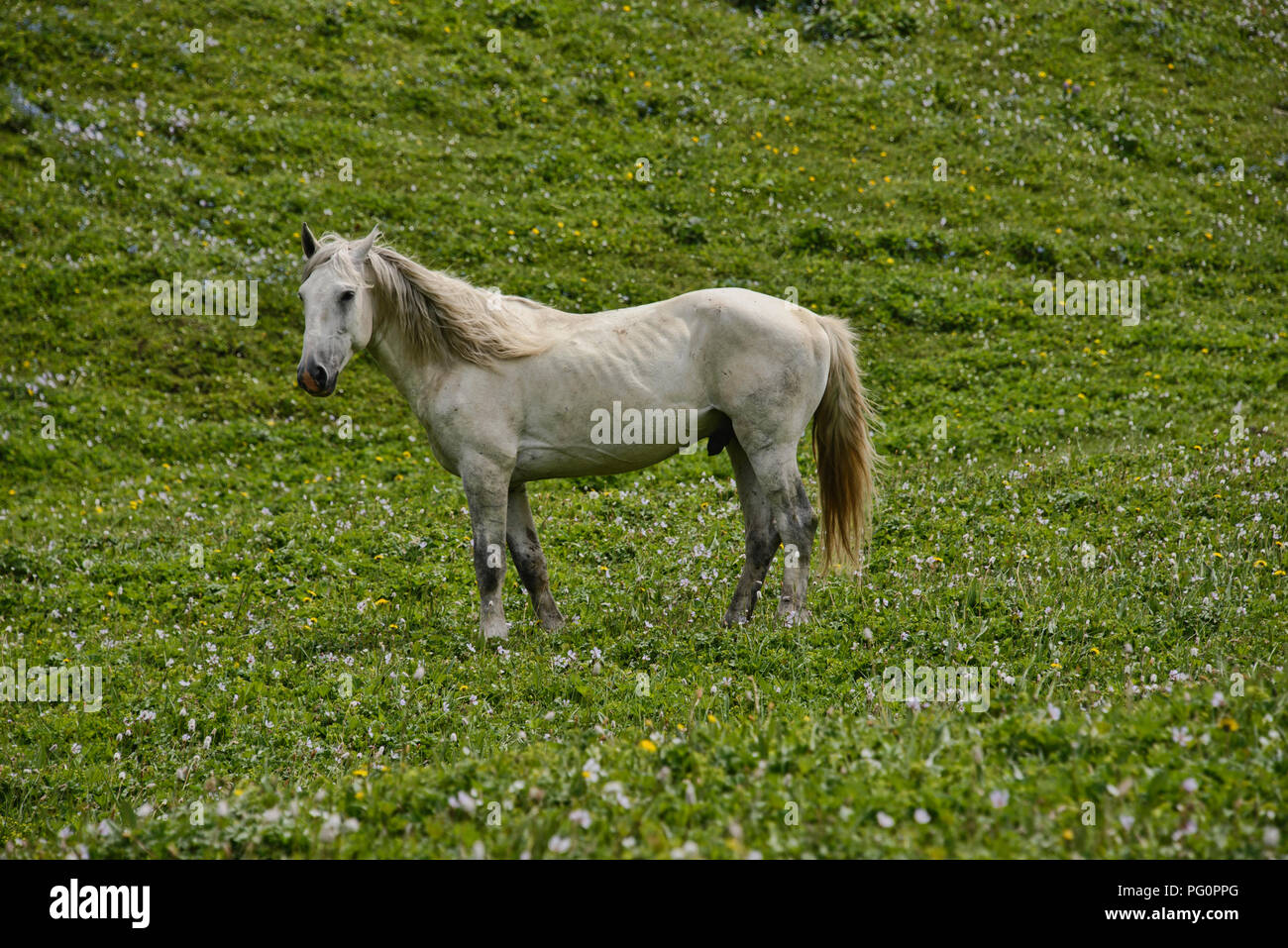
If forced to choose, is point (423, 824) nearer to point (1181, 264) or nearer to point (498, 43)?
point (1181, 264)

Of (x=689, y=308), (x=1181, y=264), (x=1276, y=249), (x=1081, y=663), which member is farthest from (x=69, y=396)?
(x=1276, y=249)

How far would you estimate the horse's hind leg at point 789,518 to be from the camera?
926 centimetres

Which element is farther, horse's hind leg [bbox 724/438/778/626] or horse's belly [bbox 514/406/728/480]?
horse's hind leg [bbox 724/438/778/626]

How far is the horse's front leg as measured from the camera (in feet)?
30.7
